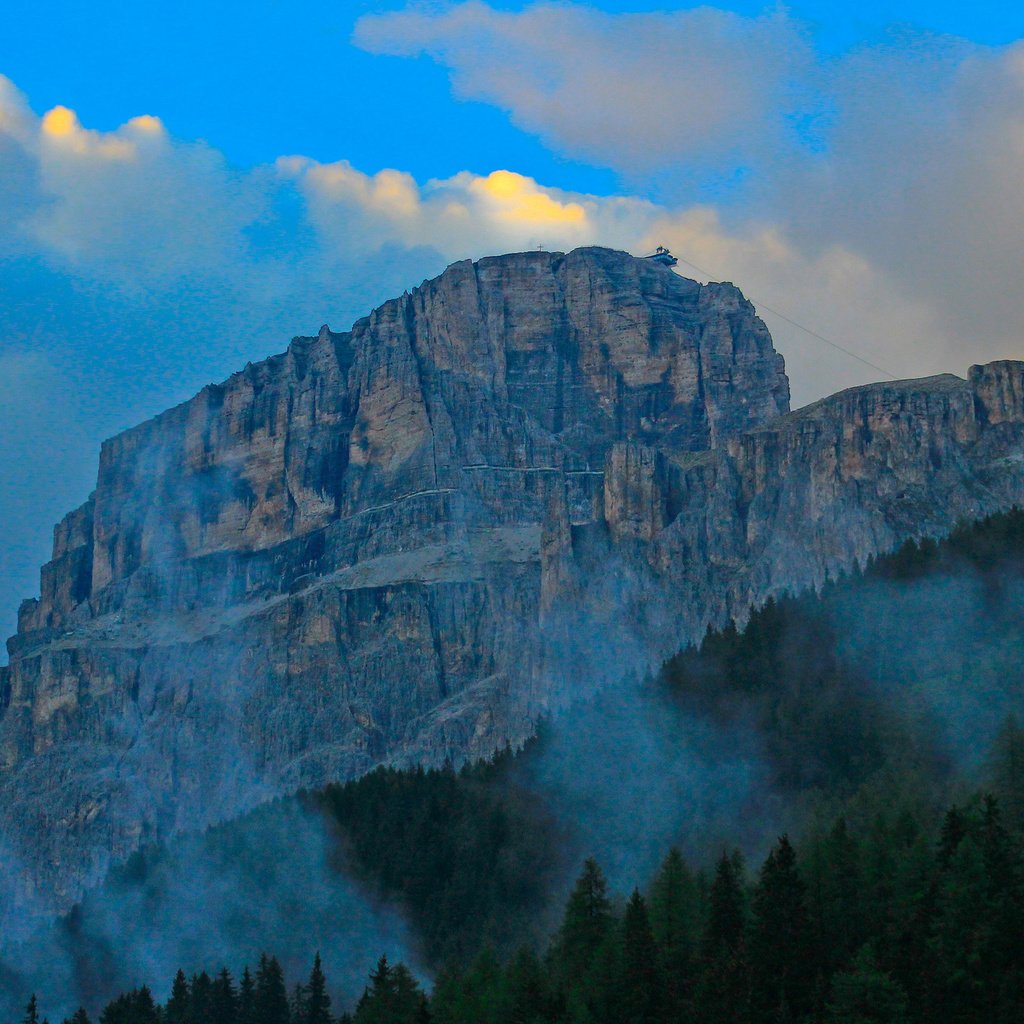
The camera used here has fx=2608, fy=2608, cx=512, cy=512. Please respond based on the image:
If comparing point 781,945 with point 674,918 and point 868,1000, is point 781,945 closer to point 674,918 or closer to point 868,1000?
point 868,1000

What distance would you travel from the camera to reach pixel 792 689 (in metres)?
163

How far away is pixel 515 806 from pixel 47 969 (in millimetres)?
47627

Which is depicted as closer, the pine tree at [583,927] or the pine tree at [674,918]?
the pine tree at [674,918]

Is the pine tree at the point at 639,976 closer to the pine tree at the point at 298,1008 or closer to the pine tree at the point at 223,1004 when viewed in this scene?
the pine tree at the point at 298,1008

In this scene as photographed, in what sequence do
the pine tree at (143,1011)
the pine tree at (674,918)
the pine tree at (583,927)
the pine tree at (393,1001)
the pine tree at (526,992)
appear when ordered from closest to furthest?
the pine tree at (526,992) → the pine tree at (674,918) → the pine tree at (393,1001) → the pine tree at (583,927) → the pine tree at (143,1011)

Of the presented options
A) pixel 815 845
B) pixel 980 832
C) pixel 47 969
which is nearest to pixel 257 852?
pixel 47 969

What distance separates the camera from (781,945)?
108625 mm

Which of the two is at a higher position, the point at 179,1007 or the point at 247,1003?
the point at 179,1007

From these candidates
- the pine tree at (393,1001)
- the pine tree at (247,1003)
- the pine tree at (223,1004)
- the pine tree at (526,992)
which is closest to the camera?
the pine tree at (526,992)

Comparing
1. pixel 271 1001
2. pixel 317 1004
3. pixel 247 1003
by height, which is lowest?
pixel 317 1004

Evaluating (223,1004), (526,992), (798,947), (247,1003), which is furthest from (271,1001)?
(798,947)

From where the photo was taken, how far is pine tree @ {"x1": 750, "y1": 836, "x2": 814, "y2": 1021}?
10488cm

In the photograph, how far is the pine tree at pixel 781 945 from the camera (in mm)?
104875

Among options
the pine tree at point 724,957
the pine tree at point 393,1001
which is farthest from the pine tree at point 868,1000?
the pine tree at point 393,1001
